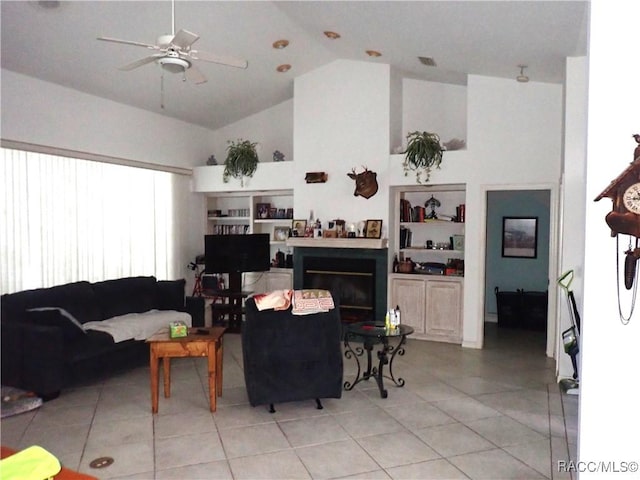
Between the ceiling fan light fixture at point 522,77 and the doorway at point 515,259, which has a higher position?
the ceiling fan light fixture at point 522,77

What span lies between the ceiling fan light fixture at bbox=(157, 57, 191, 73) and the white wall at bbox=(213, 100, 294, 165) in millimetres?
4455

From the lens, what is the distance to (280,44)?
19.6 feet

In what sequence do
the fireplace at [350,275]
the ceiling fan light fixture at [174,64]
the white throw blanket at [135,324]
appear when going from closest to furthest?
the ceiling fan light fixture at [174,64] < the white throw blanket at [135,324] < the fireplace at [350,275]

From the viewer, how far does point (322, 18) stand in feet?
17.2

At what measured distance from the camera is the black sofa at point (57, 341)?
14.5 ft

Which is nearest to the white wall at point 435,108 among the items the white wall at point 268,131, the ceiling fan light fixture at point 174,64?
the white wall at point 268,131

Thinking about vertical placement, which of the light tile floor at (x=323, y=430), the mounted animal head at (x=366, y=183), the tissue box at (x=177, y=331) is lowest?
the light tile floor at (x=323, y=430)

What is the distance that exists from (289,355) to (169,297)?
9.47 feet

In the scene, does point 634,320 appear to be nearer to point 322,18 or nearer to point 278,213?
point 322,18

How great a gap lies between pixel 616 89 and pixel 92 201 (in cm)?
577

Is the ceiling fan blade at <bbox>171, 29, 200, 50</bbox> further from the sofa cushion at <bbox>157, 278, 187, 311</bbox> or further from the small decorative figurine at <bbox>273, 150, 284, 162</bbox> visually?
the small decorative figurine at <bbox>273, 150, 284, 162</bbox>

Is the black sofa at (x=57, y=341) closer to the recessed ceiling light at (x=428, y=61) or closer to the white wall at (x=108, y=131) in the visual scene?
the white wall at (x=108, y=131)

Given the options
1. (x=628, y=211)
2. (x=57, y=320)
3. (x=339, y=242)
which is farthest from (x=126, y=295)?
(x=628, y=211)

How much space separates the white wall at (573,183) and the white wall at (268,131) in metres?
→ 4.32
